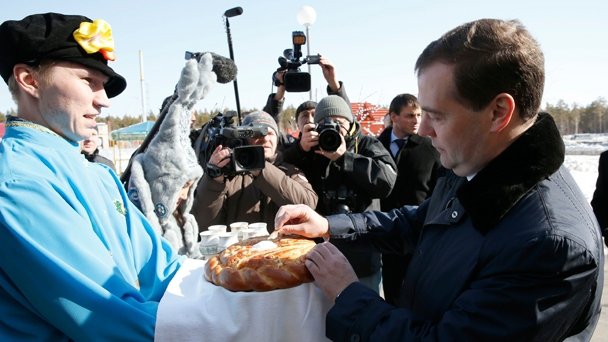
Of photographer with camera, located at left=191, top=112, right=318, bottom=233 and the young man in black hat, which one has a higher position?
the young man in black hat

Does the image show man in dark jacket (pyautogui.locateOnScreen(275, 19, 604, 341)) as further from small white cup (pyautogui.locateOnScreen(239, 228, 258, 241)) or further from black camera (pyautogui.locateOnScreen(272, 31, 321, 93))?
black camera (pyautogui.locateOnScreen(272, 31, 321, 93))

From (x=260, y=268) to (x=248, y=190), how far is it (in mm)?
1737

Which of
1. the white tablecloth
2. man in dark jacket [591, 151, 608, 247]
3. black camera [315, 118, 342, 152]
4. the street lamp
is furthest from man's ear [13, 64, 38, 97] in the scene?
the street lamp

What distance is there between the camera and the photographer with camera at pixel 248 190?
2.90 metres

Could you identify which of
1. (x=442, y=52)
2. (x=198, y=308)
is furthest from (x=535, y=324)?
(x=198, y=308)

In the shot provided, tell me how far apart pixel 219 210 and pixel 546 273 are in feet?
7.50

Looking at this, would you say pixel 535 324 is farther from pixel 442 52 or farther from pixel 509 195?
pixel 442 52

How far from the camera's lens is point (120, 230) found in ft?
5.40

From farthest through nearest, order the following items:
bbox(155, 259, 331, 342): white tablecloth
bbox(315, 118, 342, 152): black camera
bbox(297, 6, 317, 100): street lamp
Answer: bbox(297, 6, 317, 100): street lamp < bbox(315, 118, 342, 152): black camera < bbox(155, 259, 331, 342): white tablecloth

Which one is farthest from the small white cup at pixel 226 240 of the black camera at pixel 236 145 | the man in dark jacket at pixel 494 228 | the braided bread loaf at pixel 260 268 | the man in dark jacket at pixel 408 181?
the man in dark jacket at pixel 408 181

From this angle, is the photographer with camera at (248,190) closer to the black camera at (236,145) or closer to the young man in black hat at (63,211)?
the black camera at (236,145)

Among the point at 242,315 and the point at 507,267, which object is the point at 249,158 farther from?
the point at 507,267

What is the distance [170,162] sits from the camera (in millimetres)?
2469

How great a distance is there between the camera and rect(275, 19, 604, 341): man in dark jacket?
113 centimetres
